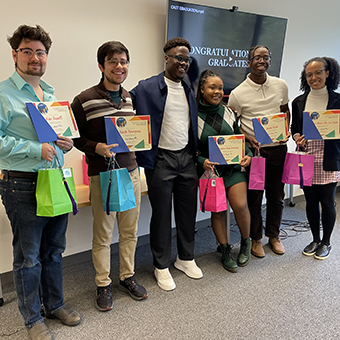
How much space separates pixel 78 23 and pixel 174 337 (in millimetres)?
2351

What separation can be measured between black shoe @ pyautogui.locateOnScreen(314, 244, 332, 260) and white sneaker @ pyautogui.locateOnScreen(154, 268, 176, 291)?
4.46ft

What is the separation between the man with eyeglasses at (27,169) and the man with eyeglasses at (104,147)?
0.22 m

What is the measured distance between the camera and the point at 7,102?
1.53 m

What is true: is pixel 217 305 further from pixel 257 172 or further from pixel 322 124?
pixel 322 124

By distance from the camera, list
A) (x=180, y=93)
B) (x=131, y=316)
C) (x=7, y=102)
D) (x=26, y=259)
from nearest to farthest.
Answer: (x=7, y=102) → (x=26, y=259) → (x=131, y=316) → (x=180, y=93)

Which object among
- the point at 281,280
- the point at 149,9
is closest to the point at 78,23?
the point at 149,9

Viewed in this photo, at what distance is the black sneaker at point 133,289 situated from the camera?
220cm

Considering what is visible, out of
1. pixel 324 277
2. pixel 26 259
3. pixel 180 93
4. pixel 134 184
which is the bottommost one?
pixel 324 277

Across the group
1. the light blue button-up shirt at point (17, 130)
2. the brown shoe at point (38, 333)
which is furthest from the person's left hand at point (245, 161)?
the brown shoe at point (38, 333)

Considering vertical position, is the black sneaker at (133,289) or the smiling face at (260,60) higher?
the smiling face at (260,60)

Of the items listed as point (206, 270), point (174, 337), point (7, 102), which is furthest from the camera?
point (206, 270)

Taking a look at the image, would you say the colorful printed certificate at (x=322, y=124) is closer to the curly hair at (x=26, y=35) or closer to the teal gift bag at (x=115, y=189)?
the teal gift bag at (x=115, y=189)

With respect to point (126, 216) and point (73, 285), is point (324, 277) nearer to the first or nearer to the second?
point (126, 216)

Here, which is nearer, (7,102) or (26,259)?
(7,102)
